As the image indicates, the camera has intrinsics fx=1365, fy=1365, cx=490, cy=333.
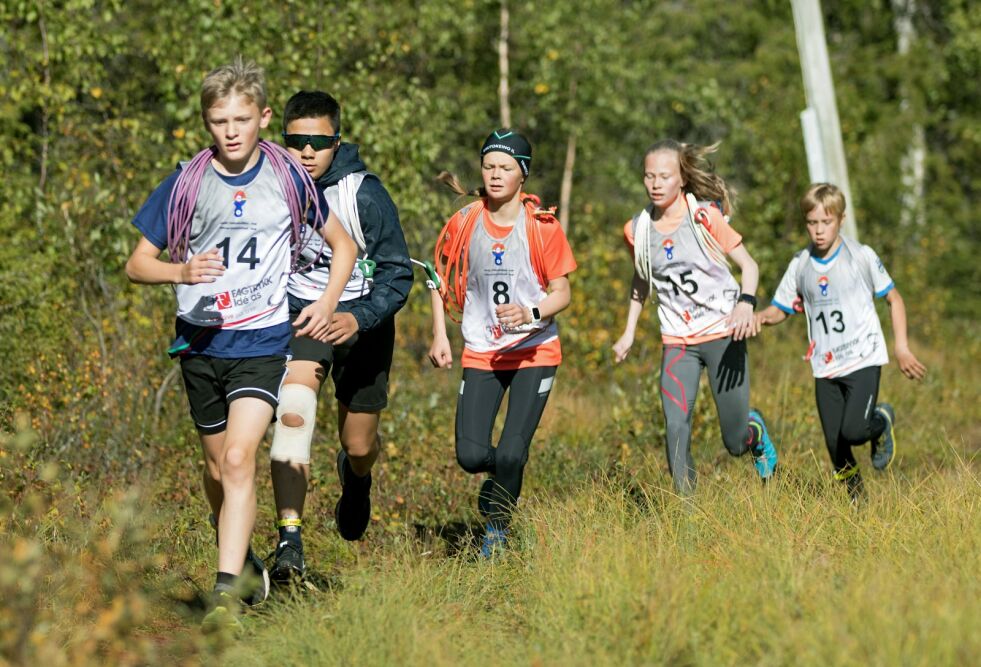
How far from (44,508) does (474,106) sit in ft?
32.0

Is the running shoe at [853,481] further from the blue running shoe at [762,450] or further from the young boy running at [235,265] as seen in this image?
the young boy running at [235,265]

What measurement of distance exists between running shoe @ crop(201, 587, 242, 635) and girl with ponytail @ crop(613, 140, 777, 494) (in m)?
2.90

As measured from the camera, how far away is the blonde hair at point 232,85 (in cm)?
526

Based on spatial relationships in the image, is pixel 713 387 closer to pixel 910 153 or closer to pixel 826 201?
pixel 826 201

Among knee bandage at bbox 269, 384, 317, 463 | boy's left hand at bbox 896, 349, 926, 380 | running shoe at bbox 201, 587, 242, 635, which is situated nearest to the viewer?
running shoe at bbox 201, 587, 242, 635

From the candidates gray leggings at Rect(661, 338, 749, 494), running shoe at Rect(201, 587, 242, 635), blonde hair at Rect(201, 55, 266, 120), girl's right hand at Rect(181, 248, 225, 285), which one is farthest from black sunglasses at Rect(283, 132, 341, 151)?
gray leggings at Rect(661, 338, 749, 494)

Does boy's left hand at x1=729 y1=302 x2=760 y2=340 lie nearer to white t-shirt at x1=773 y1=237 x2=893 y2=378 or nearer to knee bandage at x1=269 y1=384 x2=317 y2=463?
white t-shirt at x1=773 y1=237 x2=893 y2=378

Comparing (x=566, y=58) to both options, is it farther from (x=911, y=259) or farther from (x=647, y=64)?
(x=911, y=259)

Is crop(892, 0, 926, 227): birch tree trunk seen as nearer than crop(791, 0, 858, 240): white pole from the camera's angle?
No

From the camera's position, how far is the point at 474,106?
15.8m

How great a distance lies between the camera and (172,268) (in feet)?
16.9

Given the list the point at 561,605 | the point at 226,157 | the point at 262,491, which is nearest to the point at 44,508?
the point at 262,491

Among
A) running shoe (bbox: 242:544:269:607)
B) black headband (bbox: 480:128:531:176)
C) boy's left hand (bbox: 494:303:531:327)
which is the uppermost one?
black headband (bbox: 480:128:531:176)

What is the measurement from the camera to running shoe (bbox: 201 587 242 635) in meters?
4.69
